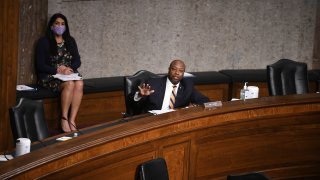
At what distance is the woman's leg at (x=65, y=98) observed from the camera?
7258 millimetres

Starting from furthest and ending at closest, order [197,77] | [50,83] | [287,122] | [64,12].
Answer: [197,77], [64,12], [50,83], [287,122]

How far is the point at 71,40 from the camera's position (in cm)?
744

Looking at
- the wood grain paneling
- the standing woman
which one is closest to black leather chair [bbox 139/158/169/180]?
the wood grain paneling

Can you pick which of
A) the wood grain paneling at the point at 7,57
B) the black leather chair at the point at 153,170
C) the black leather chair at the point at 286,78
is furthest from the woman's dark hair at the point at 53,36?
the black leather chair at the point at 153,170

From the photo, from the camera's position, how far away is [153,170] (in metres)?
4.16

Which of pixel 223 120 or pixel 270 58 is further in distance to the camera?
pixel 270 58

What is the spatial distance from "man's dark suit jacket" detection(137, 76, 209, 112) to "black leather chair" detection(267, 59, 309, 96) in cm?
87

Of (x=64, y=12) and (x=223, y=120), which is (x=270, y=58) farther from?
(x=223, y=120)

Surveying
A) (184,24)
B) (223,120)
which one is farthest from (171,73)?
(184,24)

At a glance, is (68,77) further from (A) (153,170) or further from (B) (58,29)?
(A) (153,170)

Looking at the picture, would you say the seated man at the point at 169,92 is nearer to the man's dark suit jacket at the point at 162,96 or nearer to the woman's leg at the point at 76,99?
the man's dark suit jacket at the point at 162,96

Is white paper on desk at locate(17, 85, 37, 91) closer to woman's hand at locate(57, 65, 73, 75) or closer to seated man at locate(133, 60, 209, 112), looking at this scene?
woman's hand at locate(57, 65, 73, 75)

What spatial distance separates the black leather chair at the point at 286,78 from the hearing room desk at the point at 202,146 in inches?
26.3

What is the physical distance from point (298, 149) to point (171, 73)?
130cm
